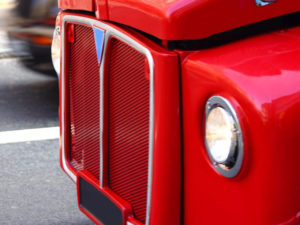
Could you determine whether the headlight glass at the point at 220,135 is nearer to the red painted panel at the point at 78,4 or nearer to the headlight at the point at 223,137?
the headlight at the point at 223,137

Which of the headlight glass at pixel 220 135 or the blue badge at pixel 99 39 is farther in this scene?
the blue badge at pixel 99 39

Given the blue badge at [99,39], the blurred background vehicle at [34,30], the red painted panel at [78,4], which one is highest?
the red painted panel at [78,4]

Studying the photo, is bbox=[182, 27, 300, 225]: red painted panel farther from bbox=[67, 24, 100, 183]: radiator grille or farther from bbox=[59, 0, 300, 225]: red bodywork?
bbox=[67, 24, 100, 183]: radiator grille

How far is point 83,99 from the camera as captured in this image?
9.71 feet

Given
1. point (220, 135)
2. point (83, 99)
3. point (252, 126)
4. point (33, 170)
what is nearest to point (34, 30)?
point (33, 170)

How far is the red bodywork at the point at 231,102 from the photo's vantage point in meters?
1.90

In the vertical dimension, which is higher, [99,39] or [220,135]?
[99,39]

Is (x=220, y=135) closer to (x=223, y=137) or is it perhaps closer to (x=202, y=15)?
(x=223, y=137)

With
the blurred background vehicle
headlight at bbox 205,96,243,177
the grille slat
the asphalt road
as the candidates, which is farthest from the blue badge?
the blurred background vehicle

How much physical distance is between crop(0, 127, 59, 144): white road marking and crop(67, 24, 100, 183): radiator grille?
2247mm

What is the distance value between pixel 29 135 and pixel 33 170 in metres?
0.89

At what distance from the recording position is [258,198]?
1.93 metres

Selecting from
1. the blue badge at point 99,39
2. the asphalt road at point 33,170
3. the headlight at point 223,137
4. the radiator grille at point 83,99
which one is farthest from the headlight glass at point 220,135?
the asphalt road at point 33,170

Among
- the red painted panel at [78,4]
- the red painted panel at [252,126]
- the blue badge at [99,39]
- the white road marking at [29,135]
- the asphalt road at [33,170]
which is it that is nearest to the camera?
the red painted panel at [252,126]
